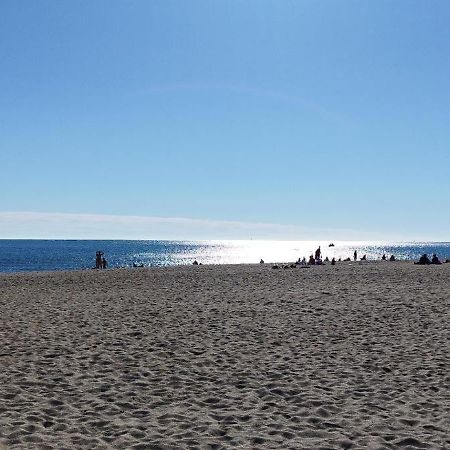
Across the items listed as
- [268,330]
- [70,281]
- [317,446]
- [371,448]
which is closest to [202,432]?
[317,446]

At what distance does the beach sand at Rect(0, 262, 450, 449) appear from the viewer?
7.29 metres

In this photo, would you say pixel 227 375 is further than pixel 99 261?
No

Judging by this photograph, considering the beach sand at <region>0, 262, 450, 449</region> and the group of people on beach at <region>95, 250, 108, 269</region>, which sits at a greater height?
the group of people on beach at <region>95, 250, 108, 269</region>

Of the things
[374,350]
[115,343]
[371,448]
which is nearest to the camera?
[371,448]

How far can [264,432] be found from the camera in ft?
24.1

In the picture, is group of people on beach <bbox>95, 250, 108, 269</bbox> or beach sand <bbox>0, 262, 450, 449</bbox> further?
group of people on beach <bbox>95, 250, 108, 269</bbox>

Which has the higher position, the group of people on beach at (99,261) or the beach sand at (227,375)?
the group of people on beach at (99,261)

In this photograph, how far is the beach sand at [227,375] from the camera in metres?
7.29

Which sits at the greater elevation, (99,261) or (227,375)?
(99,261)

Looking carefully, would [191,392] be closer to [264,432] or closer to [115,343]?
[264,432]

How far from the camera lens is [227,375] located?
10.4 meters

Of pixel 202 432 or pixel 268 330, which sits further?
pixel 268 330

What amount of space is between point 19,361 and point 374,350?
28.1ft

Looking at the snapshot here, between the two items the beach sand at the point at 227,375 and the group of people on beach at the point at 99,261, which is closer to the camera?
the beach sand at the point at 227,375
